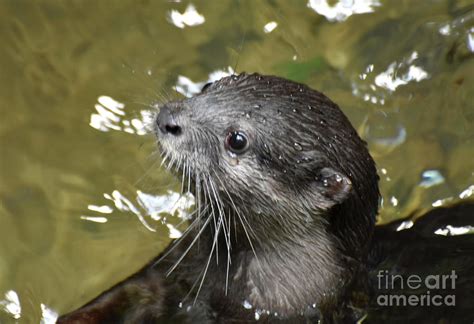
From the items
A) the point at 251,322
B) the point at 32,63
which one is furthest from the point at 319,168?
the point at 32,63

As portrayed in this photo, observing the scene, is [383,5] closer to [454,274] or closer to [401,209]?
[401,209]

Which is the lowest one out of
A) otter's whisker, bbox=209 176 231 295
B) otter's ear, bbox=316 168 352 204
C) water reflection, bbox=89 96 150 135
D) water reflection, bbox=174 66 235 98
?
otter's whisker, bbox=209 176 231 295

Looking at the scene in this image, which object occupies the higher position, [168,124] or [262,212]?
[168,124]

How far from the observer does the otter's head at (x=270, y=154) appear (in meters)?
3.13

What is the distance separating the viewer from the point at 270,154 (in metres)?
3.14

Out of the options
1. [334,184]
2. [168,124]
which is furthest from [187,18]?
[334,184]

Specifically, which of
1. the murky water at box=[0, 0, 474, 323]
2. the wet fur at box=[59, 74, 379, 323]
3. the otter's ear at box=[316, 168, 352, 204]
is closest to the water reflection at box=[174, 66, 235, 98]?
the murky water at box=[0, 0, 474, 323]

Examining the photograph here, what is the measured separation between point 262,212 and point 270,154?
0.66 ft

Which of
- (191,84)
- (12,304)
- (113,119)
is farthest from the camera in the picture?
(191,84)

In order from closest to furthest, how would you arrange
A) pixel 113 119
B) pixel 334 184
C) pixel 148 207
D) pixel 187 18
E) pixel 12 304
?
pixel 334 184, pixel 12 304, pixel 148 207, pixel 113 119, pixel 187 18

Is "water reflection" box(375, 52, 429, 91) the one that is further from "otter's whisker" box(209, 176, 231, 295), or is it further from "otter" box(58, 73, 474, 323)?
"otter's whisker" box(209, 176, 231, 295)

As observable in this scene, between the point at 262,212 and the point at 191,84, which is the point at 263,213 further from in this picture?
the point at 191,84

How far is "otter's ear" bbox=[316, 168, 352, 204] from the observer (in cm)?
308

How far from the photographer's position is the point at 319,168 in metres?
3.14
